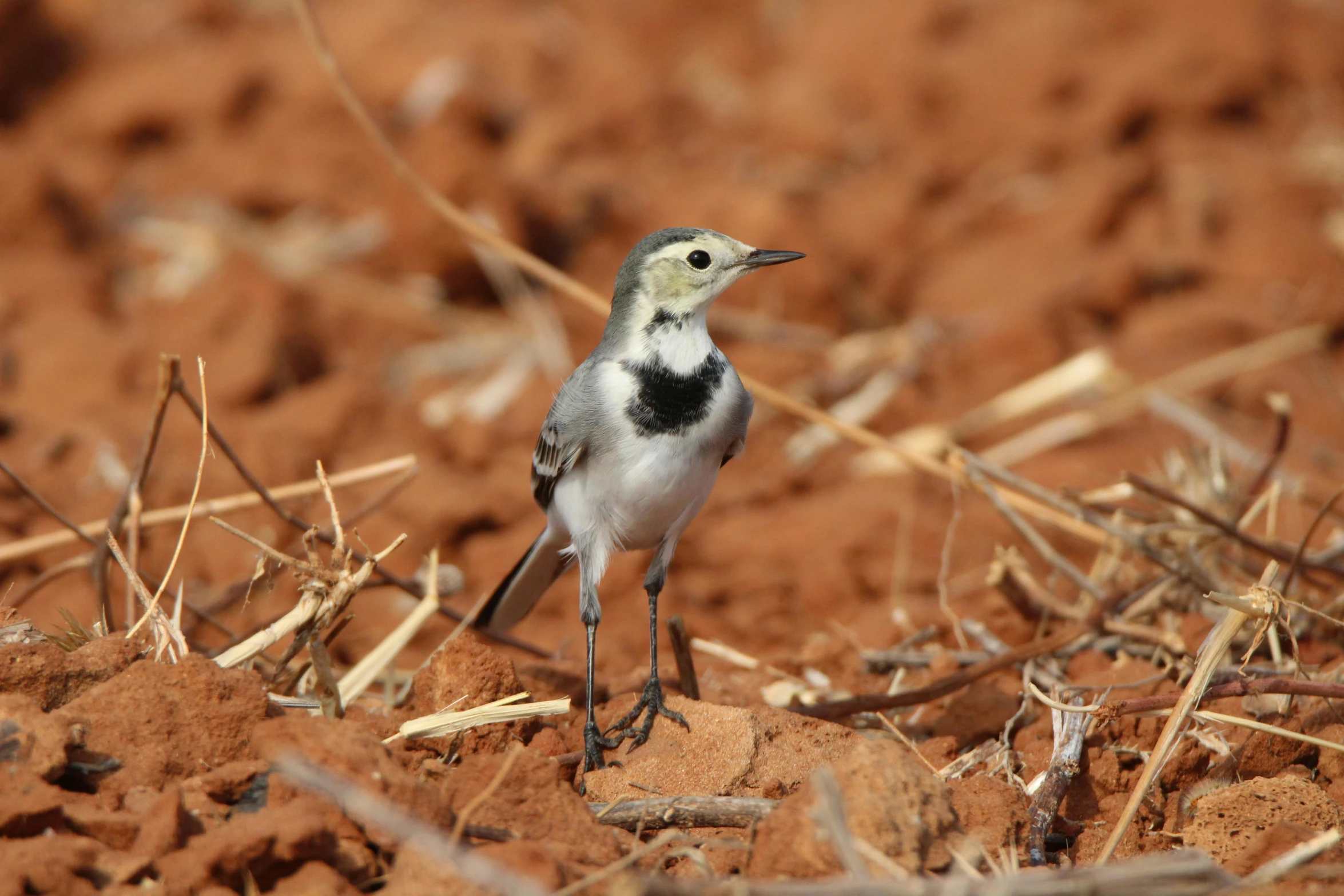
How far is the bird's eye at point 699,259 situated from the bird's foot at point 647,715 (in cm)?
156

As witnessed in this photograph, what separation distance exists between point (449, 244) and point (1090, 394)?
5.03 metres

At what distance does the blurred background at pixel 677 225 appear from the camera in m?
7.04

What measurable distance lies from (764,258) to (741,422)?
705 millimetres

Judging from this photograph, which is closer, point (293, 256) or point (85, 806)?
point (85, 806)

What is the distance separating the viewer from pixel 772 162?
36.8 feet

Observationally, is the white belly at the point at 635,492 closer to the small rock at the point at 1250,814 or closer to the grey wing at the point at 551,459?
the grey wing at the point at 551,459

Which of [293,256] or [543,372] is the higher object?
[293,256]

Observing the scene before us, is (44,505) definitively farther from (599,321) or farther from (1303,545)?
(599,321)

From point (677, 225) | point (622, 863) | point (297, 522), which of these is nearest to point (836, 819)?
point (622, 863)

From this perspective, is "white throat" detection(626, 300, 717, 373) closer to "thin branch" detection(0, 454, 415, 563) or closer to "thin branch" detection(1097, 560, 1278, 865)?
"thin branch" detection(0, 454, 415, 563)

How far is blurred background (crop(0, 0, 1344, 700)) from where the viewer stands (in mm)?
7035

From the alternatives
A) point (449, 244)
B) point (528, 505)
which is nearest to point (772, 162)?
point (449, 244)

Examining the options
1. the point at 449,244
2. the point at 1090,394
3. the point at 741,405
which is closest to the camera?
the point at 741,405

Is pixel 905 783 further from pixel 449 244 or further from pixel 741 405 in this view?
pixel 449 244
